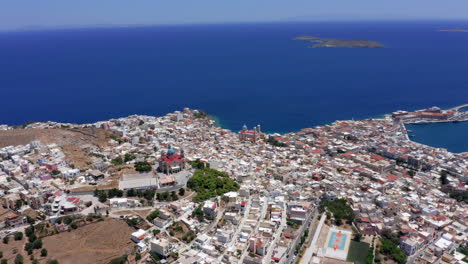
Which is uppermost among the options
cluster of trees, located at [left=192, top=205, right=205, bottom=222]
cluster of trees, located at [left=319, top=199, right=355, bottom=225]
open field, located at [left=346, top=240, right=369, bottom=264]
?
cluster of trees, located at [left=192, top=205, right=205, bottom=222]

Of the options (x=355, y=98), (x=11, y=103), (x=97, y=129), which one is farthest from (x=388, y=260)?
(x=11, y=103)

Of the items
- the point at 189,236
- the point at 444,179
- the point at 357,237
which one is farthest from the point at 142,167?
the point at 444,179

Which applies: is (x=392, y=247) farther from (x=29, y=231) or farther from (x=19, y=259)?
(x=29, y=231)

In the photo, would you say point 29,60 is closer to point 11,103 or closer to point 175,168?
point 11,103

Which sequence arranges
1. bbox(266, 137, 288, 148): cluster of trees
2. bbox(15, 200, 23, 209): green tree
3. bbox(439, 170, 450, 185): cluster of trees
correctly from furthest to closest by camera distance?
1. bbox(266, 137, 288, 148): cluster of trees
2. bbox(439, 170, 450, 185): cluster of trees
3. bbox(15, 200, 23, 209): green tree

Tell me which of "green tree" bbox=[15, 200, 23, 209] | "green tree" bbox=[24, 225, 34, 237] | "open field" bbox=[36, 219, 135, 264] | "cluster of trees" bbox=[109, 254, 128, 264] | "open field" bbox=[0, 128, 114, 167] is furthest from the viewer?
"open field" bbox=[0, 128, 114, 167]

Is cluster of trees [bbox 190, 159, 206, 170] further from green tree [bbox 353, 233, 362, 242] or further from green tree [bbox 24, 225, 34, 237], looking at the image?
green tree [bbox 353, 233, 362, 242]

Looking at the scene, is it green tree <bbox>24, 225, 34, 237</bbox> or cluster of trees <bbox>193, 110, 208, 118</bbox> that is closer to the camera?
green tree <bbox>24, 225, 34, 237</bbox>

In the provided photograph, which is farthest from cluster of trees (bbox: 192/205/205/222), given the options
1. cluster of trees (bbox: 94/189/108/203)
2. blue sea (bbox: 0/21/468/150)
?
blue sea (bbox: 0/21/468/150)
